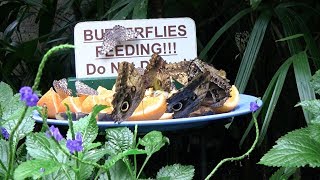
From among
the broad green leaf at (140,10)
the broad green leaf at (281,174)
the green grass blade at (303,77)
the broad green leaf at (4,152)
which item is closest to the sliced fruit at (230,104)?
the broad green leaf at (281,174)

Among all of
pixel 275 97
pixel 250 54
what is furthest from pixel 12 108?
pixel 250 54

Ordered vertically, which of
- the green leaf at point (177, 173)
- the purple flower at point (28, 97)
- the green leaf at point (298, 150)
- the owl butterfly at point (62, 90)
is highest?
the owl butterfly at point (62, 90)

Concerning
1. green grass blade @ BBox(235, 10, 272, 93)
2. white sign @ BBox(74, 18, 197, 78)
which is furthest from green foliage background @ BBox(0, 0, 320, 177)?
white sign @ BBox(74, 18, 197, 78)

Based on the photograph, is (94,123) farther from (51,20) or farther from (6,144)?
(51,20)

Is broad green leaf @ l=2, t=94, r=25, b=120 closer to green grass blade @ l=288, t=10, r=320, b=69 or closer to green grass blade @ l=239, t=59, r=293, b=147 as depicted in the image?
green grass blade @ l=239, t=59, r=293, b=147

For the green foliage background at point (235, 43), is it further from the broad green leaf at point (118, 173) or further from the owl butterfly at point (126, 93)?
the broad green leaf at point (118, 173)

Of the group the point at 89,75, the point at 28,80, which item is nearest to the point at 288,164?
the point at 89,75
